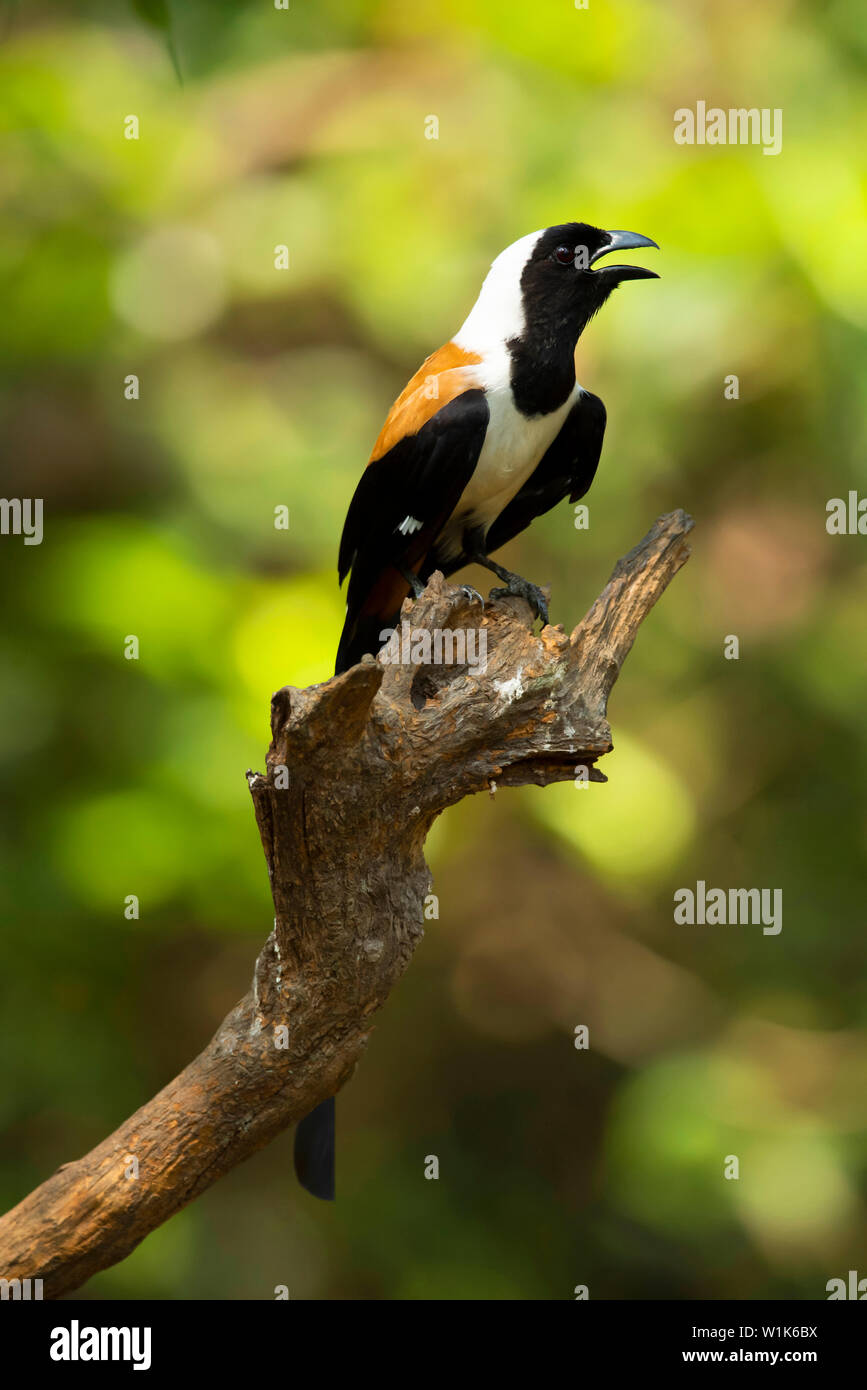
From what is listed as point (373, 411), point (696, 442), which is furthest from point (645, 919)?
point (373, 411)

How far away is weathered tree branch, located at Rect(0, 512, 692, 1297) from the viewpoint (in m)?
1.96

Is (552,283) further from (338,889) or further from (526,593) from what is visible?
(338,889)

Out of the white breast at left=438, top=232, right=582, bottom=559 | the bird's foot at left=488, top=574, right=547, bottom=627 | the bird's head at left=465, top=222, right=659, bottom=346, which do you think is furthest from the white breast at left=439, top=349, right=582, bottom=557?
the bird's foot at left=488, top=574, right=547, bottom=627

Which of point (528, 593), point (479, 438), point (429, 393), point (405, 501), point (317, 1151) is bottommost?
point (317, 1151)

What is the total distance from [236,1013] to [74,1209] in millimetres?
424

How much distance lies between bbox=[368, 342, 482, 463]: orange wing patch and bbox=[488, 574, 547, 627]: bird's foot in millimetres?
349

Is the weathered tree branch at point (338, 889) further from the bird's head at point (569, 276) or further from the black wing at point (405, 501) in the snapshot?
the bird's head at point (569, 276)

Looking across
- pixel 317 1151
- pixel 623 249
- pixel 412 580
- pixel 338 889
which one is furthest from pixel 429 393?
pixel 317 1151

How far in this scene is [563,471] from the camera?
2885mm

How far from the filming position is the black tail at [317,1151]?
8.15ft

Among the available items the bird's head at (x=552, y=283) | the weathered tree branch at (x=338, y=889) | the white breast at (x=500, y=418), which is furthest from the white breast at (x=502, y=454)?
the weathered tree branch at (x=338, y=889)

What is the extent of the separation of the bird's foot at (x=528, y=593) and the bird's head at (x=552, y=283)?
508mm

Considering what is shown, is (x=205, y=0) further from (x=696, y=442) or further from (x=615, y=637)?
(x=615, y=637)

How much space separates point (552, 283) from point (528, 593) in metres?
0.67
